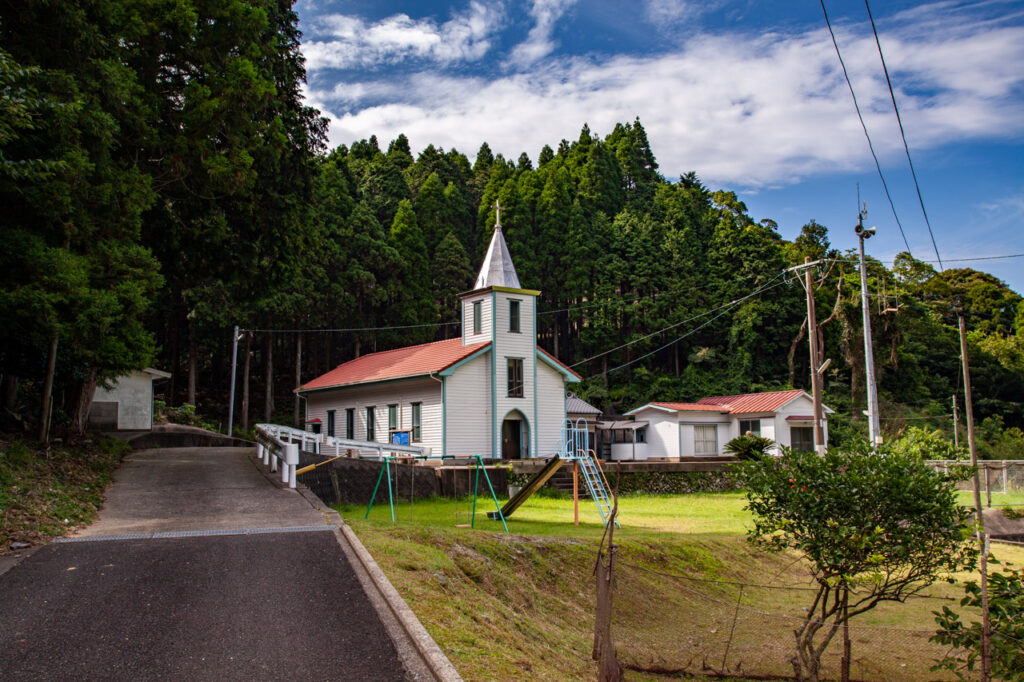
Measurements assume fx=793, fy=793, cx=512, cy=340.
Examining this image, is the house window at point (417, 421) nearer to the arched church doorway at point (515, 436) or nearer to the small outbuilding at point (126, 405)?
the arched church doorway at point (515, 436)

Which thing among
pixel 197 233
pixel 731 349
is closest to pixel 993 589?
pixel 197 233

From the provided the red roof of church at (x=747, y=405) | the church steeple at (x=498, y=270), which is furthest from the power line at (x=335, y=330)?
the church steeple at (x=498, y=270)

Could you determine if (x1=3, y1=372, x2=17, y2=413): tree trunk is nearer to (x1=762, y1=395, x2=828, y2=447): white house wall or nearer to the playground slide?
the playground slide

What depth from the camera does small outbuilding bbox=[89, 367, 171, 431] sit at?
32375 millimetres

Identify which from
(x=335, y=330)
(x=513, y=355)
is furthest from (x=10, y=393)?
(x=335, y=330)

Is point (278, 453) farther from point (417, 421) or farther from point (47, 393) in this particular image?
point (417, 421)

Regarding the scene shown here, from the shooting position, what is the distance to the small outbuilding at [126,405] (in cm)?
3238

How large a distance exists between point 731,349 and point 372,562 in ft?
151

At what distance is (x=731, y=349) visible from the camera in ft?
173

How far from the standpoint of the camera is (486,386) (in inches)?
1164

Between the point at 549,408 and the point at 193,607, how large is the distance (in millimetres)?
23635

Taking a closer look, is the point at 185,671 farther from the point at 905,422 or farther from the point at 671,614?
the point at 905,422

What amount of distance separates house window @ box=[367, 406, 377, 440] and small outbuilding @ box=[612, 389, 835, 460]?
11803 millimetres

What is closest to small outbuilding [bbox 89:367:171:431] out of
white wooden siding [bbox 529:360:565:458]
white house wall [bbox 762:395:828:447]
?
white wooden siding [bbox 529:360:565:458]
